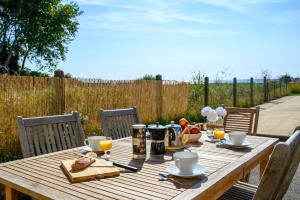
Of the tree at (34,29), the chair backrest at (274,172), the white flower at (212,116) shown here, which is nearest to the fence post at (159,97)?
the white flower at (212,116)

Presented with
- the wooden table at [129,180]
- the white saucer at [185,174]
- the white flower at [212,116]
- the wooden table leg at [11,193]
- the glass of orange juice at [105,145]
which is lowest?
the wooden table leg at [11,193]

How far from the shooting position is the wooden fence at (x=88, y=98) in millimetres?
5363

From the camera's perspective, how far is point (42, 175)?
199cm

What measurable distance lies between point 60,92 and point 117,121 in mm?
2996

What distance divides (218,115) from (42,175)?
1.94m

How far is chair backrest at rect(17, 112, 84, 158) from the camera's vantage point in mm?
2637

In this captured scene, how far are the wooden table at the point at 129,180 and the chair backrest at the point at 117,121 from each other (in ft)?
2.56

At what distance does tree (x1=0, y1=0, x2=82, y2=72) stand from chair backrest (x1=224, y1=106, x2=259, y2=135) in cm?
1658

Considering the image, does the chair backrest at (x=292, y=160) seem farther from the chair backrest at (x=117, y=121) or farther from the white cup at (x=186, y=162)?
the chair backrest at (x=117, y=121)

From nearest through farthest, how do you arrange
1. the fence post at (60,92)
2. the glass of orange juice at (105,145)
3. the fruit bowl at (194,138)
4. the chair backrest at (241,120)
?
the glass of orange juice at (105,145)
the fruit bowl at (194,138)
the chair backrest at (241,120)
the fence post at (60,92)

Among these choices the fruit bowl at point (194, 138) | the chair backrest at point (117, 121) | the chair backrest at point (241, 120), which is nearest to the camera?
the fruit bowl at point (194, 138)

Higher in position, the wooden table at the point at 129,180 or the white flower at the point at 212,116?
the white flower at the point at 212,116

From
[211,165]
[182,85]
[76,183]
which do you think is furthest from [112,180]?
[182,85]

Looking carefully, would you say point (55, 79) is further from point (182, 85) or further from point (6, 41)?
point (6, 41)
